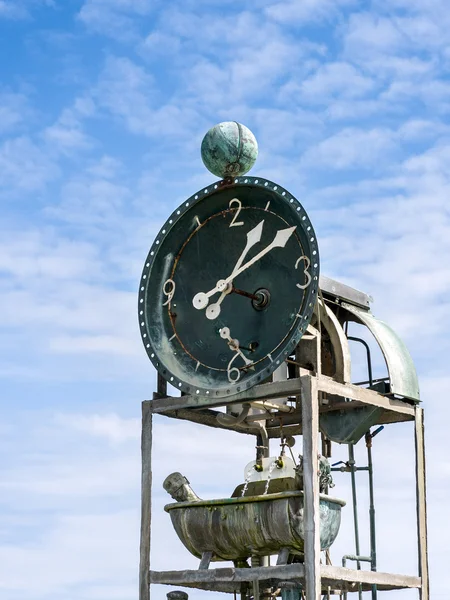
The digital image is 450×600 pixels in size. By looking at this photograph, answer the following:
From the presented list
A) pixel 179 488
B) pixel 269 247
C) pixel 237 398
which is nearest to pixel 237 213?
pixel 269 247

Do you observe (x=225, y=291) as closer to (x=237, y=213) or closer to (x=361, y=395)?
(x=237, y=213)

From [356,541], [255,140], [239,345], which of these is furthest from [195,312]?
[356,541]

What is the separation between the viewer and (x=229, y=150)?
21.4 meters

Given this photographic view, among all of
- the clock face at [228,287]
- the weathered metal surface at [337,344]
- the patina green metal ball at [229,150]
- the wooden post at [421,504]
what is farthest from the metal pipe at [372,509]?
the patina green metal ball at [229,150]

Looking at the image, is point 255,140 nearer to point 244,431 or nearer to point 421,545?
point 244,431

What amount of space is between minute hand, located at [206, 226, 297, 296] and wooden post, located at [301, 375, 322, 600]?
2.09m

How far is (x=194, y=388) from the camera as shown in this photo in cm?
2114

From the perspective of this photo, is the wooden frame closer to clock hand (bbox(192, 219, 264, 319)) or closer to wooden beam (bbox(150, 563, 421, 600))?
wooden beam (bbox(150, 563, 421, 600))

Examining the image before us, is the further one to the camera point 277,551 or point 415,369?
point 415,369

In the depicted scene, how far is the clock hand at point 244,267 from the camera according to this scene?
68.6ft

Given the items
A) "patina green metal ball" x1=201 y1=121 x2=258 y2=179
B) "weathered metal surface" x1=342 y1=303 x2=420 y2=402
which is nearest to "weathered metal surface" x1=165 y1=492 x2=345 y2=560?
"weathered metal surface" x1=342 y1=303 x2=420 y2=402

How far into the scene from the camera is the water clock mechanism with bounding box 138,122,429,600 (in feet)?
66.1

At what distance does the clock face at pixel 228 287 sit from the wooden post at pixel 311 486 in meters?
0.65

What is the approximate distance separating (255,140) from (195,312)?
268 centimetres
